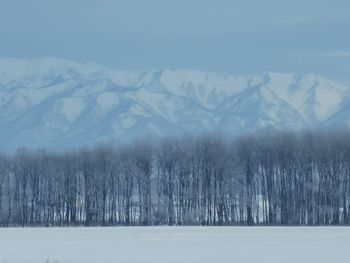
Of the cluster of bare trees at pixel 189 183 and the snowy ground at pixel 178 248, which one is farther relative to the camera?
the cluster of bare trees at pixel 189 183

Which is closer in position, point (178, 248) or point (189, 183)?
point (178, 248)

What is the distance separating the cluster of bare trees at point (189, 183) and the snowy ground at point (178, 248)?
3217 cm

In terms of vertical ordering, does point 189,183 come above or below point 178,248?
above

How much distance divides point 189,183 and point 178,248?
48771mm

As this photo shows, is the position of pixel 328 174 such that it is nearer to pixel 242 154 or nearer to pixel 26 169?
pixel 242 154

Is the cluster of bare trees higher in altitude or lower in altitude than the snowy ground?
higher

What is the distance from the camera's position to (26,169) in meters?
98.6

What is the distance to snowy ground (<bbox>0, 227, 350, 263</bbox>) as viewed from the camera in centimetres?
3906

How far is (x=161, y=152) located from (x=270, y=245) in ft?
166

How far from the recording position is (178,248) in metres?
45.4

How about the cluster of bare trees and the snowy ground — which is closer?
the snowy ground

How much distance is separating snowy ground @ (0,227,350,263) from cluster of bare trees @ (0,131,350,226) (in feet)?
106

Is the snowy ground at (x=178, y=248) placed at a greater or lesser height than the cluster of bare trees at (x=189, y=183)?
lesser

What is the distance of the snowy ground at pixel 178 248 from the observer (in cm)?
3906
